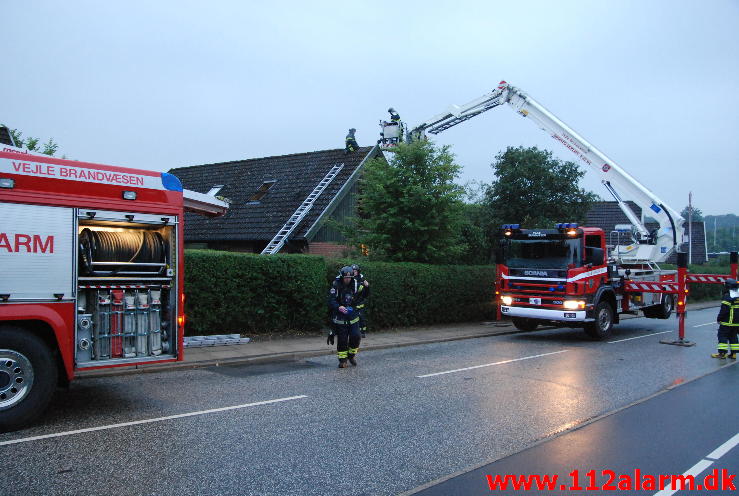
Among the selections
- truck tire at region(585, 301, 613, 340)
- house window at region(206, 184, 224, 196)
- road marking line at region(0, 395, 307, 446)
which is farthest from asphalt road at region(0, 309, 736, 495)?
house window at region(206, 184, 224, 196)

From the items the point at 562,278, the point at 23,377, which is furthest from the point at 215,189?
the point at 23,377

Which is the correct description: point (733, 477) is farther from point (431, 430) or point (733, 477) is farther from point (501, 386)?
point (501, 386)

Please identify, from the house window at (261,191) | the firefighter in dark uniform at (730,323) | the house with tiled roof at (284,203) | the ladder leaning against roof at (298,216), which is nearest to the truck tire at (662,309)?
the firefighter in dark uniform at (730,323)

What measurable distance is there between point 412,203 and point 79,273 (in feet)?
33.1

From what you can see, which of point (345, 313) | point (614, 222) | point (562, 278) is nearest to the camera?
point (345, 313)

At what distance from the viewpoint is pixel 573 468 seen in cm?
507

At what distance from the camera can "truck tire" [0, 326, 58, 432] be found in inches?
234

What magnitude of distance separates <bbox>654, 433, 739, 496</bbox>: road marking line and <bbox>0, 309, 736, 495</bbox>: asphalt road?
13 centimetres

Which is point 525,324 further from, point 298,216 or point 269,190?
point 269,190

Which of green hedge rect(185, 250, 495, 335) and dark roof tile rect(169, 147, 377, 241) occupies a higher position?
dark roof tile rect(169, 147, 377, 241)

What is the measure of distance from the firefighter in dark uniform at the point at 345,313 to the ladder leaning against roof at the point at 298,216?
7361 mm

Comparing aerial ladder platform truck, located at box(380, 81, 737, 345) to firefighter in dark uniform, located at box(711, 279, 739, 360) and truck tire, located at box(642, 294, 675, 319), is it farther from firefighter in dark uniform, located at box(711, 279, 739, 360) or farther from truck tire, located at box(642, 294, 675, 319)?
firefighter in dark uniform, located at box(711, 279, 739, 360)

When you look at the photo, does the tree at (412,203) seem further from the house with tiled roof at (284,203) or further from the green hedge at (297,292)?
the house with tiled roof at (284,203)

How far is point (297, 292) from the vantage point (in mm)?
13500
